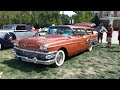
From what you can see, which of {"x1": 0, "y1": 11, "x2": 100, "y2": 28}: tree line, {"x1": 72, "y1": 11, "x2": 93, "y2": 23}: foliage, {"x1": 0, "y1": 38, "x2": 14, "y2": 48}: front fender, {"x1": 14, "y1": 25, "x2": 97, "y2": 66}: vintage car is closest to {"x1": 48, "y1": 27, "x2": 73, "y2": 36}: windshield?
{"x1": 14, "y1": 25, "x2": 97, "y2": 66}: vintage car

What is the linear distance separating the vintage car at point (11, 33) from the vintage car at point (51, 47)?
2.74 m

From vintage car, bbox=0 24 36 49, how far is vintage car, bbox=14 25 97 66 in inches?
108

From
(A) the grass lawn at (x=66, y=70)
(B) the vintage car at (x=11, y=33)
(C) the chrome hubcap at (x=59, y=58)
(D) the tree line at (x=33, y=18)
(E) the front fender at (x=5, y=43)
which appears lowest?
(A) the grass lawn at (x=66, y=70)

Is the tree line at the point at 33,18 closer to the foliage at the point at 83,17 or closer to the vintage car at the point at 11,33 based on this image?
the foliage at the point at 83,17

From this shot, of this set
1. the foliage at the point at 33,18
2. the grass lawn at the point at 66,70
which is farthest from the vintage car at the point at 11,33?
the foliage at the point at 33,18

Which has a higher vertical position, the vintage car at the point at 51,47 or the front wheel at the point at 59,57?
the vintage car at the point at 51,47

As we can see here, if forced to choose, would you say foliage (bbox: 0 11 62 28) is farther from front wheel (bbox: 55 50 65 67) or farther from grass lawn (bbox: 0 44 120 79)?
front wheel (bbox: 55 50 65 67)

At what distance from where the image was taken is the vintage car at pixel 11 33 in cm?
868

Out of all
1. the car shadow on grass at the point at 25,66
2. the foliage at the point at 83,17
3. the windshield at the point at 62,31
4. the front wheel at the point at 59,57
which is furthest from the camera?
the foliage at the point at 83,17

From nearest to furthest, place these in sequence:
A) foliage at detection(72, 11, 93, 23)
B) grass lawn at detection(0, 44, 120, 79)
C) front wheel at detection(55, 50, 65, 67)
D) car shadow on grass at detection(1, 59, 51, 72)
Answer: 1. grass lawn at detection(0, 44, 120, 79)
2. car shadow on grass at detection(1, 59, 51, 72)
3. front wheel at detection(55, 50, 65, 67)
4. foliage at detection(72, 11, 93, 23)

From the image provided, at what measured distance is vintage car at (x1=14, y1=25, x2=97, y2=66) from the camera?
17.7 ft
